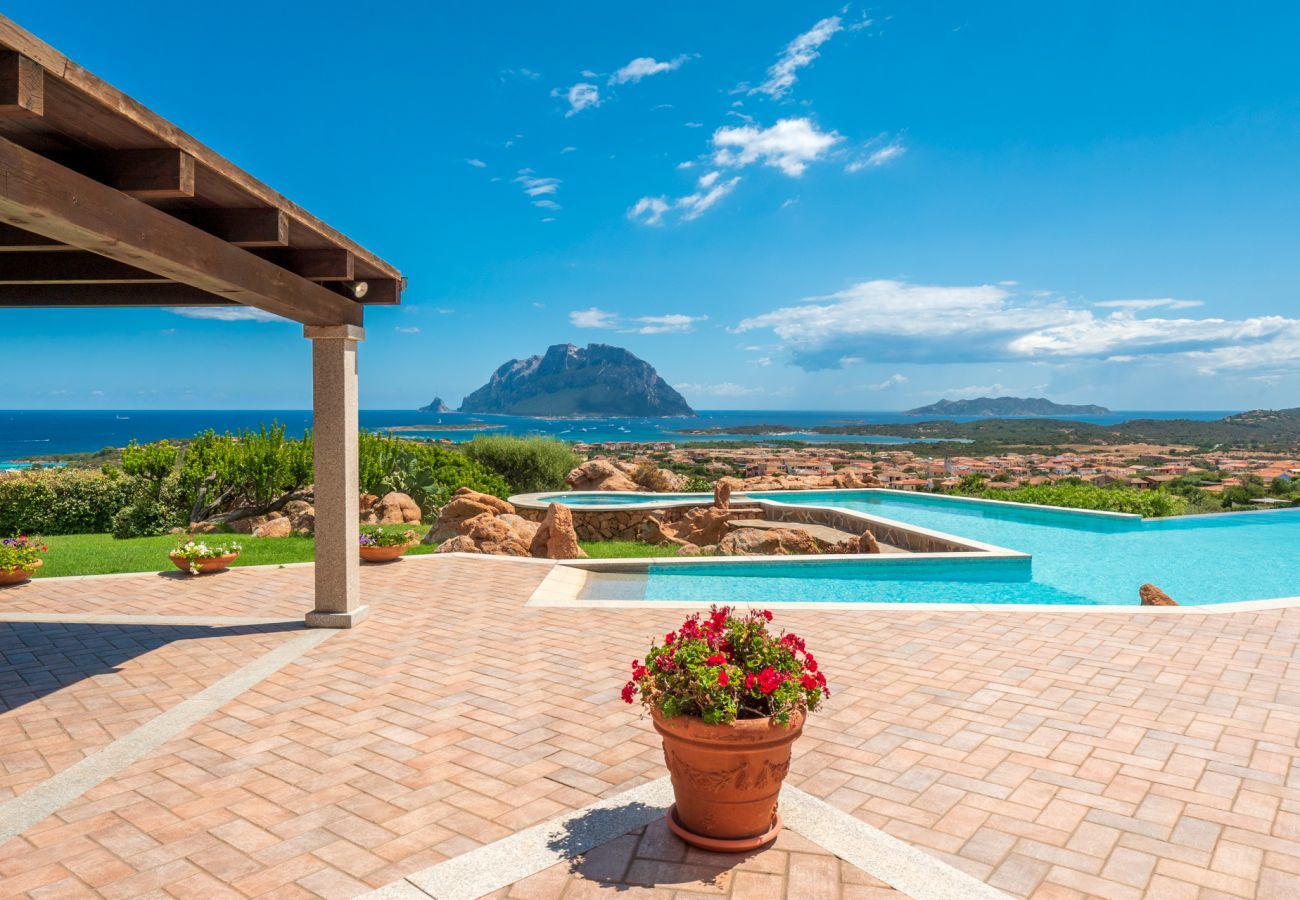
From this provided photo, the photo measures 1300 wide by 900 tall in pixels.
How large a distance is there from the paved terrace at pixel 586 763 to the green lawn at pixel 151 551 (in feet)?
11.6

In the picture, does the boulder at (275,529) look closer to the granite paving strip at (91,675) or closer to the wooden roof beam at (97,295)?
the granite paving strip at (91,675)

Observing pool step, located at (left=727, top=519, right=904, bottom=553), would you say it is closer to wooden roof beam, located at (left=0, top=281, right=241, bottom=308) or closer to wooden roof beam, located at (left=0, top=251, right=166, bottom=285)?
wooden roof beam, located at (left=0, top=281, right=241, bottom=308)

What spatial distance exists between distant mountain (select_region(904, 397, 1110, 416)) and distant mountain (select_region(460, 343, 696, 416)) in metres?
58.1

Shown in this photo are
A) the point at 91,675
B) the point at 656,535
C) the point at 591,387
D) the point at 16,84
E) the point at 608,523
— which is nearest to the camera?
the point at 16,84

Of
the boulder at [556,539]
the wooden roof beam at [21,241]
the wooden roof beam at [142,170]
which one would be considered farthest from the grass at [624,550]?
the wooden roof beam at [142,170]

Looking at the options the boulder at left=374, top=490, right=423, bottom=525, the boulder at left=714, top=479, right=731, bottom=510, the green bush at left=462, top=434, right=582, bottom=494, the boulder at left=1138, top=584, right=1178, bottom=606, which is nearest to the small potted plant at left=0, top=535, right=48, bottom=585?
the boulder at left=374, top=490, right=423, bottom=525

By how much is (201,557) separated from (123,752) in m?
5.56

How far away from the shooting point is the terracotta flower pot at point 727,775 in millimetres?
2834

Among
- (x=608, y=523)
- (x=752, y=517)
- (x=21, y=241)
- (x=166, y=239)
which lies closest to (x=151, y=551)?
(x=608, y=523)

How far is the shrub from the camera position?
2855 mm

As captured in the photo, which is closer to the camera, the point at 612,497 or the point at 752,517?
the point at 752,517

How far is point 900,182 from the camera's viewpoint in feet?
67.4

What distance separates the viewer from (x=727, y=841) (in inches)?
118

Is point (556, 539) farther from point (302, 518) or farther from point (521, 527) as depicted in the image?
point (302, 518)
